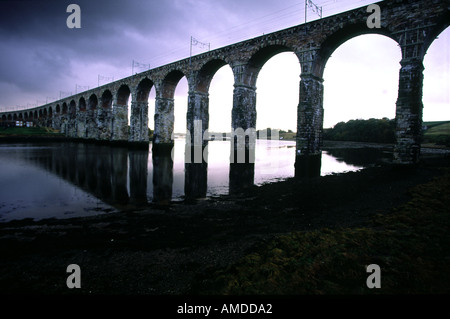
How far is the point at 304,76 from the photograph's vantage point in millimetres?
17953

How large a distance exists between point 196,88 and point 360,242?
25.2 m

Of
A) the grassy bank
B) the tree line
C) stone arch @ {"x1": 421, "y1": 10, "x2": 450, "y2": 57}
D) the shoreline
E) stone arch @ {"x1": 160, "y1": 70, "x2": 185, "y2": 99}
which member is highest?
stone arch @ {"x1": 160, "y1": 70, "x2": 185, "y2": 99}

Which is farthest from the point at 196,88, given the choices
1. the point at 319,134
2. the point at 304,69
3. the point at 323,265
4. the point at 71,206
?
the point at 323,265

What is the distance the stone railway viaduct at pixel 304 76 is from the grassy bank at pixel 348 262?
12.0 metres

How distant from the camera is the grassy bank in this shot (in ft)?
9.14

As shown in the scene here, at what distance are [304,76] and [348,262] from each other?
1717 centimetres

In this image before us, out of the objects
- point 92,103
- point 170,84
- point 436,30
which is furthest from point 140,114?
point 436,30

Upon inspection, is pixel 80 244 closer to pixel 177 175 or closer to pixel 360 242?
pixel 360 242

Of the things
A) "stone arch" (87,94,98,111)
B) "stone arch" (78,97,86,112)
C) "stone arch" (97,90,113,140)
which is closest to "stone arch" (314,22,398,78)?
"stone arch" (97,90,113,140)

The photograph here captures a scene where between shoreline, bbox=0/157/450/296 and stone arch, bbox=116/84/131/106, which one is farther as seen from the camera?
stone arch, bbox=116/84/131/106

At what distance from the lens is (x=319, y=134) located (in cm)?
1869

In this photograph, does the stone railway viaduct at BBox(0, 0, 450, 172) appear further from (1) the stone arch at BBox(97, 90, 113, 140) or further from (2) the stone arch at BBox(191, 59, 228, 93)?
(1) the stone arch at BBox(97, 90, 113, 140)

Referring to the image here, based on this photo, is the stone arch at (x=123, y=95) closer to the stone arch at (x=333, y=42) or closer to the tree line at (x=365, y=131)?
the stone arch at (x=333, y=42)

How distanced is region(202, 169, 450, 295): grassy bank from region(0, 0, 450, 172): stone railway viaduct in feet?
39.5
